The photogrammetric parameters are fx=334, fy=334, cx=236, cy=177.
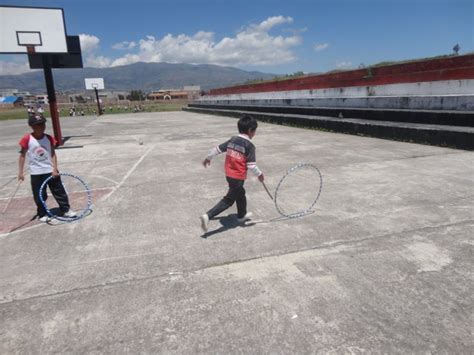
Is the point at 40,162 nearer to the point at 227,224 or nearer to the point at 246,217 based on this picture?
the point at 227,224

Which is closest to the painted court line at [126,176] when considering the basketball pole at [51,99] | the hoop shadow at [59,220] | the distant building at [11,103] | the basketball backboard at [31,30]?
the hoop shadow at [59,220]

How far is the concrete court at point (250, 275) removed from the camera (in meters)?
2.57

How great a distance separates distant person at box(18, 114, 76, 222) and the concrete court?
0.43 metres

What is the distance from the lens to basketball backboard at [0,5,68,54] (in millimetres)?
12289

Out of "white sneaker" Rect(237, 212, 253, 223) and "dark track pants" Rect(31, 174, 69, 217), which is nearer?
"white sneaker" Rect(237, 212, 253, 223)

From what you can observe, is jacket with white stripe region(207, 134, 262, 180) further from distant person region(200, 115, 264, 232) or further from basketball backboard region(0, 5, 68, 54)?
basketball backboard region(0, 5, 68, 54)

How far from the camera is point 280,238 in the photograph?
428cm

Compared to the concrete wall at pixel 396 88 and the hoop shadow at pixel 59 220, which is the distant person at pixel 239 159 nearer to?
the hoop shadow at pixel 59 220

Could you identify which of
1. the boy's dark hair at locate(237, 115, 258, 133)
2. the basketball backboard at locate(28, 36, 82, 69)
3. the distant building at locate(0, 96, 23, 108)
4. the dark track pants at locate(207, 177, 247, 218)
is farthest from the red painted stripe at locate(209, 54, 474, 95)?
the distant building at locate(0, 96, 23, 108)

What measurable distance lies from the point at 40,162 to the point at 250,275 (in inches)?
152

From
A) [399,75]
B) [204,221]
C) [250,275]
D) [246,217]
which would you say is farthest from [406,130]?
[250,275]

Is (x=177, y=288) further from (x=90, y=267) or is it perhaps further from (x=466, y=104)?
(x=466, y=104)

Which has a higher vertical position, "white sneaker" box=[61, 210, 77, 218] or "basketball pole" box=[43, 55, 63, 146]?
"basketball pole" box=[43, 55, 63, 146]

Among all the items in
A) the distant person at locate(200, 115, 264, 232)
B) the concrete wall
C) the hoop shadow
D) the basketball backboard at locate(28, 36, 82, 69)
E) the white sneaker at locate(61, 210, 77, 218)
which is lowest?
the hoop shadow
